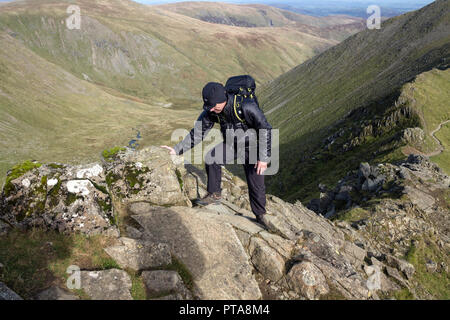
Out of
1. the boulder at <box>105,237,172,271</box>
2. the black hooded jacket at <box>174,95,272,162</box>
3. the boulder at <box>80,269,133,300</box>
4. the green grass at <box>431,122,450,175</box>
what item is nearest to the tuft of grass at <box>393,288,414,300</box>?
the black hooded jacket at <box>174,95,272,162</box>

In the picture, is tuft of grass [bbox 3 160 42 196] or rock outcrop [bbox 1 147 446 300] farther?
tuft of grass [bbox 3 160 42 196]

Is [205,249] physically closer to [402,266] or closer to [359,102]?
[402,266]

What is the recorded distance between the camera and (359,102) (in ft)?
280

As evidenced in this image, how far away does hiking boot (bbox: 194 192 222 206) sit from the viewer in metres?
12.8

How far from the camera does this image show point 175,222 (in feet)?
35.0

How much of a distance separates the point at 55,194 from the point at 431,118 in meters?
59.4

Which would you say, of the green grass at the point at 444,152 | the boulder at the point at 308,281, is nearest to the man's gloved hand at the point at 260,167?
the boulder at the point at 308,281

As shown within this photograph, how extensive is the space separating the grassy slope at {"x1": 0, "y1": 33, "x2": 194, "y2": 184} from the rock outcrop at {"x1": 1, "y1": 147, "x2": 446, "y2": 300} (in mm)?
82953

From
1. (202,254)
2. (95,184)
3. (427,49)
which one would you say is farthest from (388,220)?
(427,49)

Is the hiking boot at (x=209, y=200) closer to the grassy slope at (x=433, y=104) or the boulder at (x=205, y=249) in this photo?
the boulder at (x=205, y=249)

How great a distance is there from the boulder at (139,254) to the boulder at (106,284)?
58 cm

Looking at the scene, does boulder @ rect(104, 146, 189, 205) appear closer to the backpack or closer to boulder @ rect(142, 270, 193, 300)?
boulder @ rect(142, 270, 193, 300)

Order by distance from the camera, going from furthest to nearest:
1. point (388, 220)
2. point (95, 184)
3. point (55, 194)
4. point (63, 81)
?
point (63, 81) → point (388, 220) → point (95, 184) → point (55, 194)
